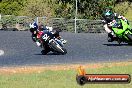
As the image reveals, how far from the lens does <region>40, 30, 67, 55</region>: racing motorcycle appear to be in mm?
19438

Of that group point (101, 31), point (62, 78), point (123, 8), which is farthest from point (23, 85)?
point (123, 8)

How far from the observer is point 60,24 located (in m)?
37.4

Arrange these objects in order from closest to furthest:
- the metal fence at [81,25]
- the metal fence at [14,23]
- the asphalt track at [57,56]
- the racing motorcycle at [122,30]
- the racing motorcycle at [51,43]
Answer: the asphalt track at [57,56] → the racing motorcycle at [51,43] → the racing motorcycle at [122,30] → the metal fence at [81,25] → the metal fence at [14,23]

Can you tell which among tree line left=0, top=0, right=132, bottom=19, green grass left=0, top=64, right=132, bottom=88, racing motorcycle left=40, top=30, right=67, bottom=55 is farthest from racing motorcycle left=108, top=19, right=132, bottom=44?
tree line left=0, top=0, right=132, bottom=19

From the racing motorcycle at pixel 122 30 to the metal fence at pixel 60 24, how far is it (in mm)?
12297

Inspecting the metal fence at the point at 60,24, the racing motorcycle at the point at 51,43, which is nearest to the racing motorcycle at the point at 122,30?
the racing motorcycle at the point at 51,43

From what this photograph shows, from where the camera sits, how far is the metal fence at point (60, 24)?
118 feet

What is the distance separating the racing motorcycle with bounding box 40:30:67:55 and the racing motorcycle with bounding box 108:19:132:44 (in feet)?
14.4

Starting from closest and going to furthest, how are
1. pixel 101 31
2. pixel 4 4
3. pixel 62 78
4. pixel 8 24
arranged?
pixel 62 78
pixel 101 31
pixel 8 24
pixel 4 4

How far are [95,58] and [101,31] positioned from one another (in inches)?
719

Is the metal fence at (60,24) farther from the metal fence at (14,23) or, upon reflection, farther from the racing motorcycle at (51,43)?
the racing motorcycle at (51,43)

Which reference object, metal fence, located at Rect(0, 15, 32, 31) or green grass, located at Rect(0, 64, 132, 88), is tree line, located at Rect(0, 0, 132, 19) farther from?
green grass, located at Rect(0, 64, 132, 88)

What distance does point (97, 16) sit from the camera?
39.7m

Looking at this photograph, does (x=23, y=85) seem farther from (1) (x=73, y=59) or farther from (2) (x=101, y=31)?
(2) (x=101, y=31)
